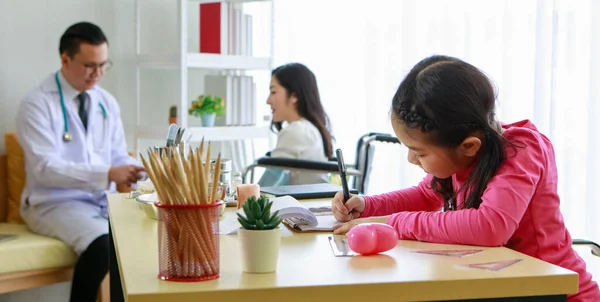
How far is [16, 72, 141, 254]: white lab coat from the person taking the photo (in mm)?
3161

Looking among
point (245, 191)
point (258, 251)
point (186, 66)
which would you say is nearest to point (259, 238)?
point (258, 251)

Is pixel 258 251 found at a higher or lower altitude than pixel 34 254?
higher

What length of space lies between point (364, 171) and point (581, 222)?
2.83ft

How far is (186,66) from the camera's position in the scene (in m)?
3.91

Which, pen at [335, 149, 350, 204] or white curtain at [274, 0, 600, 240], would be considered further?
white curtain at [274, 0, 600, 240]

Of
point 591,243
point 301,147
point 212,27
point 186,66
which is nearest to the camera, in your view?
point 591,243

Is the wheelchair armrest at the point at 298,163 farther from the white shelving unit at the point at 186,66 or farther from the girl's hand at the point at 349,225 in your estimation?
the girl's hand at the point at 349,225

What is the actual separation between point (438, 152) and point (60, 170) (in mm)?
1985

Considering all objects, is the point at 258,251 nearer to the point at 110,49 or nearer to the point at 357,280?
the point at 357,280

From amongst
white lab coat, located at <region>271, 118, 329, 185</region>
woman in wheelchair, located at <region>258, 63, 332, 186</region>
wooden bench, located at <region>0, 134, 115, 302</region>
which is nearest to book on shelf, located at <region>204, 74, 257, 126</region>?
woman in wheelchair, located at <region>258, 63, 332, 186</region>

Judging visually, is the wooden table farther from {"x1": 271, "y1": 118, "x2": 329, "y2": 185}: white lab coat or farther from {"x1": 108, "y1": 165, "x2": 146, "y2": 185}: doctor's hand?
{"x1": 271, "y1": 118, "x2": 329, "y2": 185}: white lab coat

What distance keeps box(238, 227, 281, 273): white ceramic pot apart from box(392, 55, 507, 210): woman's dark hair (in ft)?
1.60

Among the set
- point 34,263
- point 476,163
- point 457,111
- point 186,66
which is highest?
point 186,66

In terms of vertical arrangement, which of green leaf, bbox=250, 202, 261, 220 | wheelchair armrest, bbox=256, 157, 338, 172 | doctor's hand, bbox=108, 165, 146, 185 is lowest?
doctor's hand, bbox=108, 165, 146, 185
